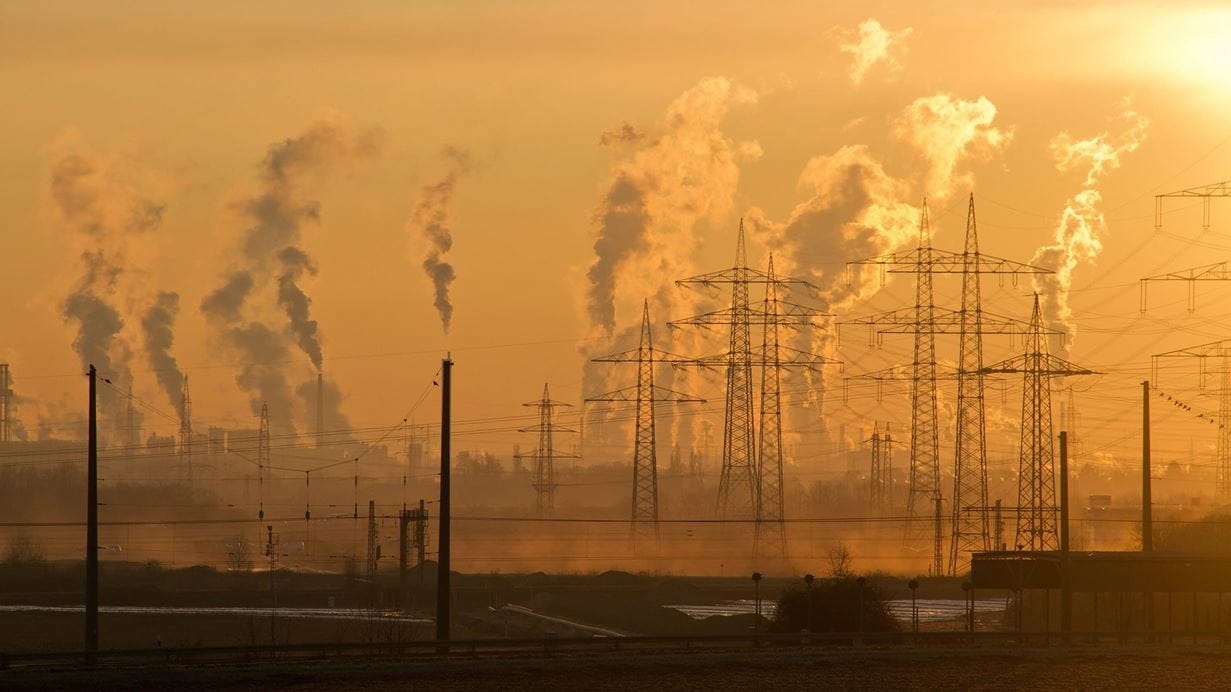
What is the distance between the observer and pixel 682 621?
74.1 metres

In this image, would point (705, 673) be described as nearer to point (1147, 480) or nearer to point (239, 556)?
point (1147, 480)

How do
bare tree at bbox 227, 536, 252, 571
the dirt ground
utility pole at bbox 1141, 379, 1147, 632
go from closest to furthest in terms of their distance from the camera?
the dirt ground < utility pole at bbox 1141, 379, 1147, 632 < bare tree at bbox 227, 536, 252, 571

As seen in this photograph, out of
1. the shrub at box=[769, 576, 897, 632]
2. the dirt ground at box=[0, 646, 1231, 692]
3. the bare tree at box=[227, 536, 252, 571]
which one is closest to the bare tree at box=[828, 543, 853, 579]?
the shrub at box=[769, 576, 897, 632]

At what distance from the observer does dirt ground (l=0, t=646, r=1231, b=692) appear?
38781 millimetres

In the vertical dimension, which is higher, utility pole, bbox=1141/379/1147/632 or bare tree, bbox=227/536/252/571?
utility pole, bbox=1141/379/1147/632

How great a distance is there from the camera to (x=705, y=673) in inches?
1634

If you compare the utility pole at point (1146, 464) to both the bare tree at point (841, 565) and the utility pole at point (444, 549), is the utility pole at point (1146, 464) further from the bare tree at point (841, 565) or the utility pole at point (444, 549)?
the utility pole at point (444, 549)

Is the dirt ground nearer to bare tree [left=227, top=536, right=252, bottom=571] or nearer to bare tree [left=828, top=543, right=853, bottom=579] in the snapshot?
bare tree [left=828, top=543, right=853, bottom=579]

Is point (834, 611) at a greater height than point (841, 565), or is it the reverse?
point (841, 565)

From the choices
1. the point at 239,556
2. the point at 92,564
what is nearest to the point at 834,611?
the point at 92,564

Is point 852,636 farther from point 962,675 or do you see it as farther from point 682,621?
point 682,621

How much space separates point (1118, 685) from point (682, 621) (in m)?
35.2

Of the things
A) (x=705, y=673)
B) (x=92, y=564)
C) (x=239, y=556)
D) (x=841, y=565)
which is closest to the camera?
(x=705, y=673)

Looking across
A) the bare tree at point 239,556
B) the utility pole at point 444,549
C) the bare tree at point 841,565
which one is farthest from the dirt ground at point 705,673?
the bare tree at point 239,556
